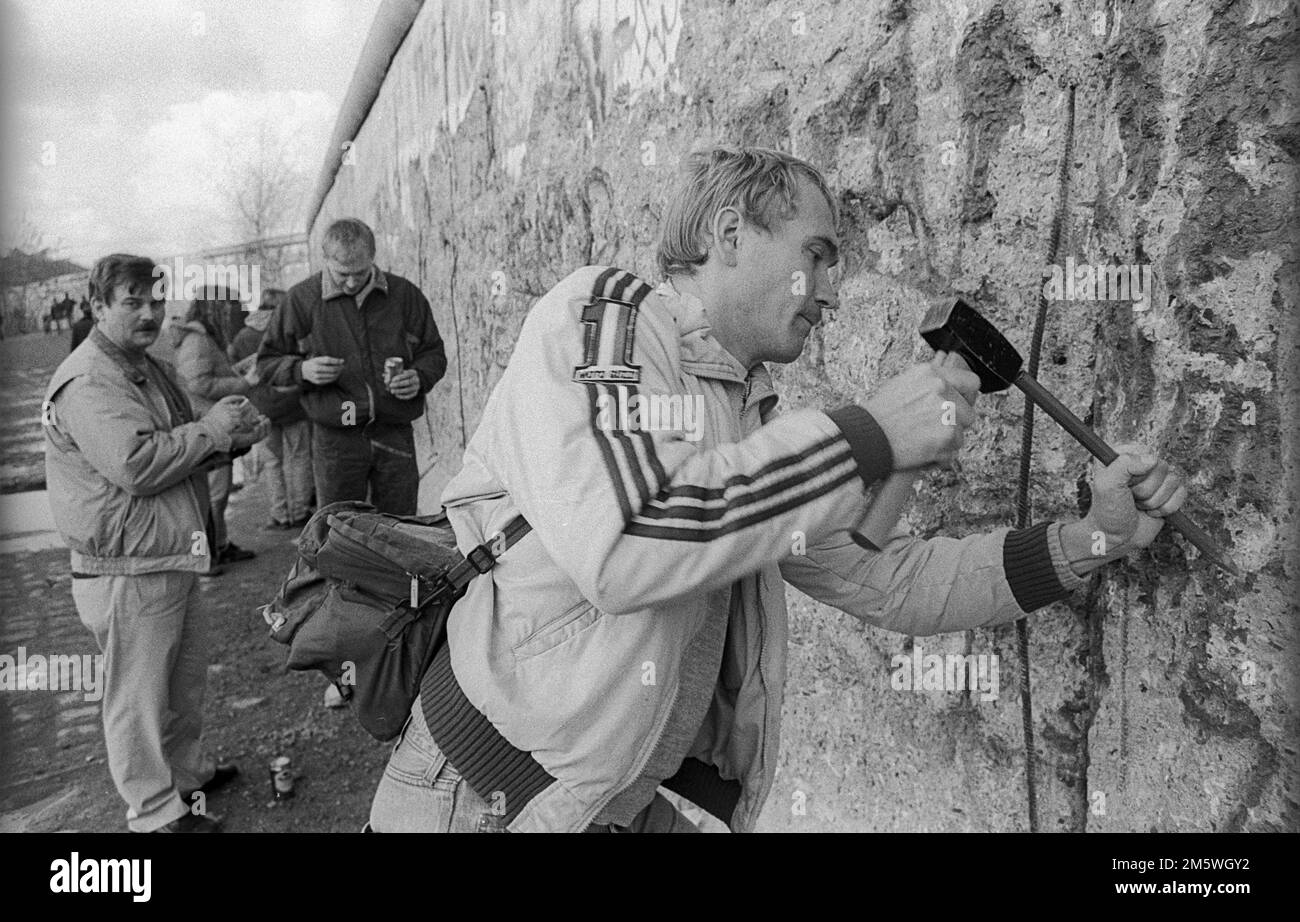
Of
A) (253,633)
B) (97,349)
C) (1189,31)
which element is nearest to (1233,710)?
(1189,31)

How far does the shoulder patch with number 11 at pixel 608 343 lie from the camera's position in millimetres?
1156

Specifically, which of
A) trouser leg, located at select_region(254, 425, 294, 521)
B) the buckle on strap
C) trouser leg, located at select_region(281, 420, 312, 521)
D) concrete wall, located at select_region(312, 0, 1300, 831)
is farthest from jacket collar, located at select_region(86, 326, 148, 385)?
trouser leg, located at select_region(254, 425, 294, 521)

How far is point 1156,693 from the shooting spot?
62.8 inches

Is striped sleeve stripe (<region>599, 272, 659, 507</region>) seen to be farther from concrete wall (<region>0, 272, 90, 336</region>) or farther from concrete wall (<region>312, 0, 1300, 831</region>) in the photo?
concrete wall (<region>0, 272, 90, 336</region>)

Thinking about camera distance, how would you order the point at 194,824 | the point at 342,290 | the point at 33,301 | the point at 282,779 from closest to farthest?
the point at 194,824, the point at 282,779, the point at 342,290, the point at 33,301

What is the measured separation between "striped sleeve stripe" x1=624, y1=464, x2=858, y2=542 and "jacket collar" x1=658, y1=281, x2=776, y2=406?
27 centimetres

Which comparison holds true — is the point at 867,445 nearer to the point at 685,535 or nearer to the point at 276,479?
the point at 685,535

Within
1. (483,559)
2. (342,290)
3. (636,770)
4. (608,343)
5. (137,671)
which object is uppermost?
(342,290)

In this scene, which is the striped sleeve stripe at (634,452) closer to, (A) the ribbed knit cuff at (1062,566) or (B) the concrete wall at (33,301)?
(A) the ribbed knit cuff at (1062,566)

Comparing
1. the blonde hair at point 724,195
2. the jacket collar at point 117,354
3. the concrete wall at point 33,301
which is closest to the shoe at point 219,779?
the jacket collar at point 117,354

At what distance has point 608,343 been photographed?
1.18 m

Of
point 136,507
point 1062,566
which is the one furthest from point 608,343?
point 136,507

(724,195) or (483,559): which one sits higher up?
(724,195)

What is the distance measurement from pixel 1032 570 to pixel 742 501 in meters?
0.65
